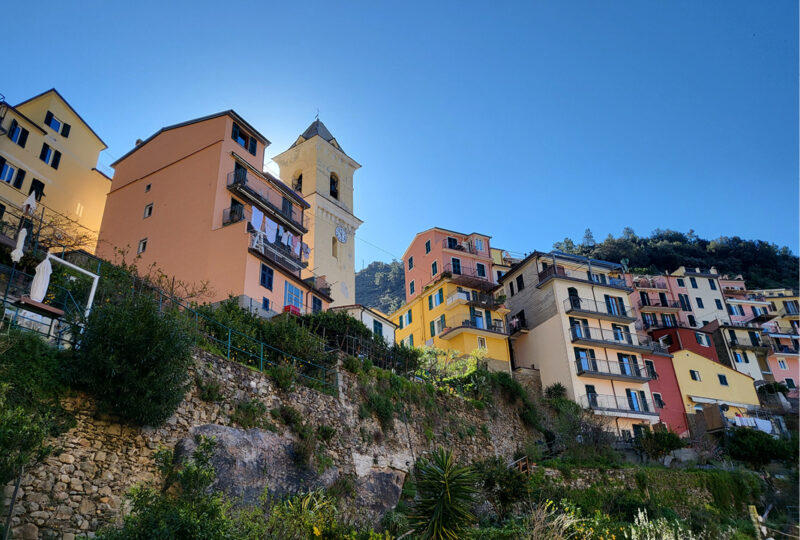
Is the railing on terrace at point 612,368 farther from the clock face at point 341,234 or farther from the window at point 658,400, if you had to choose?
the clock face at point 341,234

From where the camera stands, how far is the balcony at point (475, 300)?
41281 millimetres

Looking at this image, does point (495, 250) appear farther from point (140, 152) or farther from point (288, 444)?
point (288, 444)

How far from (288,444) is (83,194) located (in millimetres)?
27459

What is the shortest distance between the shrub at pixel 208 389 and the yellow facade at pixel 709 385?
128 feet

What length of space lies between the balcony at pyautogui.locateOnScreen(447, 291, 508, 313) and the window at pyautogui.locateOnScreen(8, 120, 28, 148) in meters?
28.7

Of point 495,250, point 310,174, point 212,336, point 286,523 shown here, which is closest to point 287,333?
point 212,336

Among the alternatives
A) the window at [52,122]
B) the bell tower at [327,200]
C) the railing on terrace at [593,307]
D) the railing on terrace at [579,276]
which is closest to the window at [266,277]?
the bell tower at [327,200]

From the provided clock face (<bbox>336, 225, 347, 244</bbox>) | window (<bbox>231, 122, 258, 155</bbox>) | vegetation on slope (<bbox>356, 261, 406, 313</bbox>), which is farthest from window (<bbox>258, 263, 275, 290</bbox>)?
vegetation on slope (<bbox>356, 261, 406, 313</bbox>)

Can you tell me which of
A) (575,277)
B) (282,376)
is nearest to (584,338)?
(575,277)

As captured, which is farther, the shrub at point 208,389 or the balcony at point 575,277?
the balcony at point 575,277

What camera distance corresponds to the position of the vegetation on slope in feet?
258

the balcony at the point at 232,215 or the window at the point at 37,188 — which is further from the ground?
the window at the point at 37,188

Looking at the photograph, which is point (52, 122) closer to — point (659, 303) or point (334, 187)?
point (334, 187)

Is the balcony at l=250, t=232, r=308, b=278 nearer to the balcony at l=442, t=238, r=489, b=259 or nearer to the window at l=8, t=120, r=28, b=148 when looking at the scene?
the window at l=8, t=120, r=28, b=148
